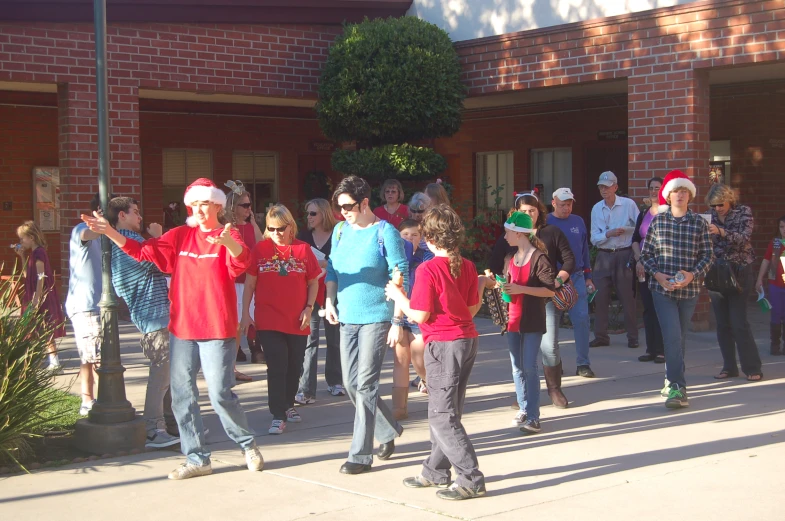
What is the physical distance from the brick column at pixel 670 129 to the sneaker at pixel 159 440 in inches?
291

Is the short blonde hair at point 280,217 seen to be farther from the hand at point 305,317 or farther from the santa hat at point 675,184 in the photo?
the santa hat at point 675,184

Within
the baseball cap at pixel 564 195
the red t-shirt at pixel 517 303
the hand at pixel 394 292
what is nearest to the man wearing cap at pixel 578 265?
the baseball cap at pixel 564 195

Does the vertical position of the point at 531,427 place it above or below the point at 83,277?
below

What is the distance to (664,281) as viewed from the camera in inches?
310

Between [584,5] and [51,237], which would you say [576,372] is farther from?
[51,237]

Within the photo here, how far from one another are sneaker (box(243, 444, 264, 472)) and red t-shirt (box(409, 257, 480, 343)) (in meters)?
1.43

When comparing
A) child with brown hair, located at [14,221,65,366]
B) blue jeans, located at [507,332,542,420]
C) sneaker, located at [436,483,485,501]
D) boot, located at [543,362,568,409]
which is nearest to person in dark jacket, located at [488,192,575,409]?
boot, located at [543,362,568,409]

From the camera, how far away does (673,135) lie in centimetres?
1202

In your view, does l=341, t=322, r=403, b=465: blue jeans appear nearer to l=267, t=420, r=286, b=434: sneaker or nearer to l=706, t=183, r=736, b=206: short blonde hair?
l=267, t=420, r=286, b=434: sneaker

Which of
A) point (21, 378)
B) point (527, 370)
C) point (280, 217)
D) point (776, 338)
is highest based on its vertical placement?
point (280, 217)

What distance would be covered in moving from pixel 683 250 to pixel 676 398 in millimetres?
1230

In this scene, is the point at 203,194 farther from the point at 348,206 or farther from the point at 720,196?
the point at 720,196

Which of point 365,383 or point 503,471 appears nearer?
point 365,383

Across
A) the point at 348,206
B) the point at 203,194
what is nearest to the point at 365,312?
the point at 348,206
